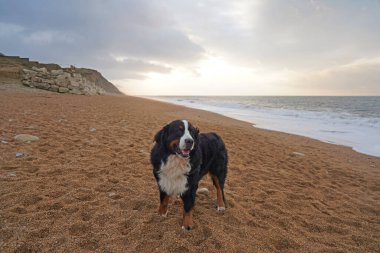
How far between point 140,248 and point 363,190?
4.84 metres

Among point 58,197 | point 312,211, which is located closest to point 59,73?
point 58,197

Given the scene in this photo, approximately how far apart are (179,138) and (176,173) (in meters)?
0.46

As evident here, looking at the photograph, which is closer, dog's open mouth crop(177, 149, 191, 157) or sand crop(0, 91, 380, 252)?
sand crop(0, 91, 380, 252)

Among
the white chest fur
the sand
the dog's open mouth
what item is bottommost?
the sand

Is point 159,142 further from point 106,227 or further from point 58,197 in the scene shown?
point 58,197

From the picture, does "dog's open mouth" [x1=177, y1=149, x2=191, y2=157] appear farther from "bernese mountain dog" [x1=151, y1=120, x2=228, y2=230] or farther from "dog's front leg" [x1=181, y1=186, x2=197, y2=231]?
"dog's front leg" [x1=181, y1=186, x2=197, y2=231]

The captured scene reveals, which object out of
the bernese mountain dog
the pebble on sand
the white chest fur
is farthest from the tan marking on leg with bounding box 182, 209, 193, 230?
the pebble on sand

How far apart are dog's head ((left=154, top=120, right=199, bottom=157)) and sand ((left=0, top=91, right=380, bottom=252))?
983 millimetres

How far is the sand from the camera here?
9.03 ft

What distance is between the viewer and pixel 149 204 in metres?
3.61

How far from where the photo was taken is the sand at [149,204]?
2752mm

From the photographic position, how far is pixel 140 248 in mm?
2611

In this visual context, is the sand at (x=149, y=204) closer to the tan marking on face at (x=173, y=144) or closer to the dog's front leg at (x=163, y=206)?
the dog's front leg at (x=163, y=206)

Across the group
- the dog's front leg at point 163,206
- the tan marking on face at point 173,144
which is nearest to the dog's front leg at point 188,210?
the dog's front leg at point 163,206
